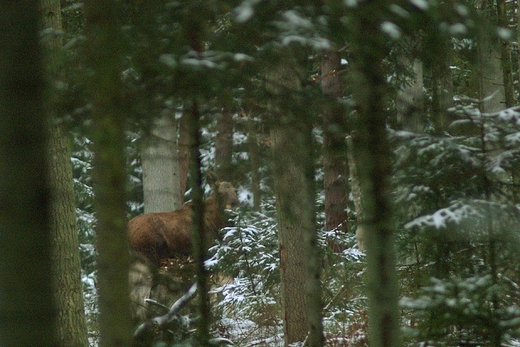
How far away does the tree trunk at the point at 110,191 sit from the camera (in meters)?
3.62

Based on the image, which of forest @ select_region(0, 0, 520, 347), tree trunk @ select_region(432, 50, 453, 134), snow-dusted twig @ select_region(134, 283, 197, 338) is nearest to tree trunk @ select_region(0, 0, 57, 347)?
forest @ select_region(0, 0, 520, 347)

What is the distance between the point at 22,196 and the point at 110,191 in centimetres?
94

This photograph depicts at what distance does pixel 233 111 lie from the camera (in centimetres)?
470

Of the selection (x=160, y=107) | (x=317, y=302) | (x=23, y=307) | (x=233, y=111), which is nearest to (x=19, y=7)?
(x=23, y=307)

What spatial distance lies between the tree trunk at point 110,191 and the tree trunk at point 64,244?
522 centimetres

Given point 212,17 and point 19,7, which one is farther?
point 212,17

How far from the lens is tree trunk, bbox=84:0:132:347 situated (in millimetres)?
3619

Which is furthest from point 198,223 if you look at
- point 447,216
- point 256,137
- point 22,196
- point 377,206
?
point 447,216

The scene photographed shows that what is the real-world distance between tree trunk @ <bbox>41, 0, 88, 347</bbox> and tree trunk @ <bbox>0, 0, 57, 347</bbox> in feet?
19.8

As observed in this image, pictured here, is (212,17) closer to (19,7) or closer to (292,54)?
(292,54)

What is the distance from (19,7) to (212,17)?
170cm

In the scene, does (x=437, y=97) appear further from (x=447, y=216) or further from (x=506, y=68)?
(x=506, y=68)

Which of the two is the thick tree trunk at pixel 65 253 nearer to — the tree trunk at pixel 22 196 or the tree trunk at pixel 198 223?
the tree trunk at pixel 198 223

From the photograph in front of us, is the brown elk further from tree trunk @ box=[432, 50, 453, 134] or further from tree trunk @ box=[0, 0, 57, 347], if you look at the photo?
tree trunk @ box=[0, 0, 57, 347]
